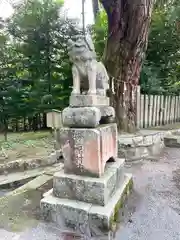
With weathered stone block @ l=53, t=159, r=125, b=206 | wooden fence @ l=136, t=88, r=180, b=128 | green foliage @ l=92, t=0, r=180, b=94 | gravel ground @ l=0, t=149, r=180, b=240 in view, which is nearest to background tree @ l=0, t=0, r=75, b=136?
green foliage @ l=92, t=0, r=180, b=94

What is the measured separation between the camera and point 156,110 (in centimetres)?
391

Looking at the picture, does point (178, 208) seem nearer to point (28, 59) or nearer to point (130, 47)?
point (130, 47)

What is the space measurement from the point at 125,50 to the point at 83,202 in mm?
2452

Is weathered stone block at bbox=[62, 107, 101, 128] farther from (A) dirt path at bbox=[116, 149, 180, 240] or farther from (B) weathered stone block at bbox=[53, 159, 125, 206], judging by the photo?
(A) dirt path at bbox=[116, 149, 180, 240]

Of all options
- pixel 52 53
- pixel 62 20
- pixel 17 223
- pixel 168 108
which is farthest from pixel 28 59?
pixel 17 223

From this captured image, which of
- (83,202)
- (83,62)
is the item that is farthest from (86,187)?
(83,62)

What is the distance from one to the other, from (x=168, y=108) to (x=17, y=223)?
3.81 metres

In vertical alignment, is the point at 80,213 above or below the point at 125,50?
below

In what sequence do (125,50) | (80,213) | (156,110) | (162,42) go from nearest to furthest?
(80,213)
(125,50)
(156,110)
(162,42)

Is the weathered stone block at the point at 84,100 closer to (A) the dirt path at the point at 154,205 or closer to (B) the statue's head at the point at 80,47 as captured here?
(B) the statue's head at the point at 80,47

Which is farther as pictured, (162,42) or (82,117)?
(162,42)

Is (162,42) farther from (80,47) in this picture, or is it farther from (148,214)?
(148,214)

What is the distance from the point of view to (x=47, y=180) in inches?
88.0

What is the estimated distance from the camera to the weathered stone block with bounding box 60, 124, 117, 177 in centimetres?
143
